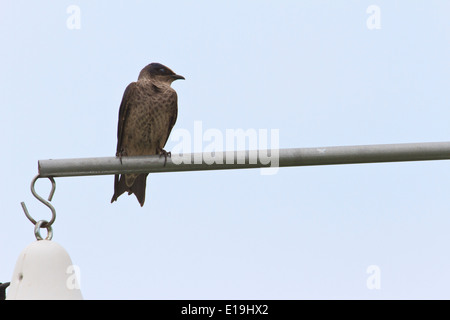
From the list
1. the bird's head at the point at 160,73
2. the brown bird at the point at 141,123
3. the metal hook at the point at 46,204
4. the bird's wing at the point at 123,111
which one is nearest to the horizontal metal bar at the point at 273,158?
the metal hook at the point at 46,204

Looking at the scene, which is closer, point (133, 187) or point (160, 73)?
point (133, 187)

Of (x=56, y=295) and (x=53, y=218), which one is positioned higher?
(x=53, y=218)

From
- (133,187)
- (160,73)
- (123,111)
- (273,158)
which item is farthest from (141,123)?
(273,158)

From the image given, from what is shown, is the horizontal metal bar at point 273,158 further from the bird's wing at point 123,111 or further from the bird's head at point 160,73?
the bird's head at point 160,73

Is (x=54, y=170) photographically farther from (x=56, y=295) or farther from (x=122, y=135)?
(x=122, y=135)

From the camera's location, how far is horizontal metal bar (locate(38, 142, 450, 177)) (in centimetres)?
424

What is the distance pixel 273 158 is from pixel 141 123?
3.71 meters

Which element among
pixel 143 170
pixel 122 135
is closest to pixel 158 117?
pixel 122 135

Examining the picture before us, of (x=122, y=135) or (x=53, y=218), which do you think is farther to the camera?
(x=122, y=135)

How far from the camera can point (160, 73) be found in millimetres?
8469

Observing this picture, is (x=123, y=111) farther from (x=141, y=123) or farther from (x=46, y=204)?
(x=46, y=204)

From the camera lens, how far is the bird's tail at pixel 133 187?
303 inches
